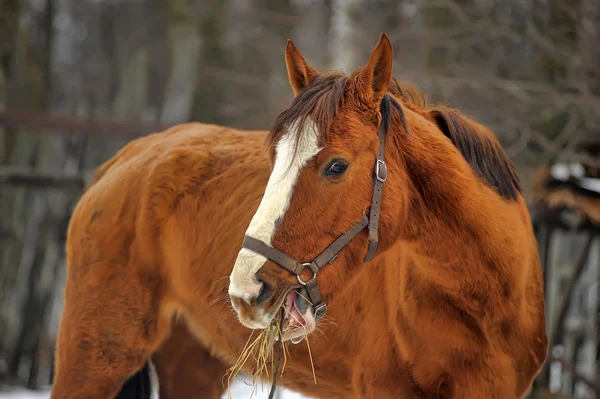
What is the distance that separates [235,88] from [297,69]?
680 centimetres

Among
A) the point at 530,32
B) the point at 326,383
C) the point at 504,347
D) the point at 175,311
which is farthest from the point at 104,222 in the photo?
the point at 530,32

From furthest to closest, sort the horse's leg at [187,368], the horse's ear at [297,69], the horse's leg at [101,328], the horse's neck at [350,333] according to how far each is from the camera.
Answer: the horse's leg at [187,368]
the horse's leg at [101,328]
the horse's neck at [350,333]
the horse's ear at [297,69]

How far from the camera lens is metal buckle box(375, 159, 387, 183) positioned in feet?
7.62

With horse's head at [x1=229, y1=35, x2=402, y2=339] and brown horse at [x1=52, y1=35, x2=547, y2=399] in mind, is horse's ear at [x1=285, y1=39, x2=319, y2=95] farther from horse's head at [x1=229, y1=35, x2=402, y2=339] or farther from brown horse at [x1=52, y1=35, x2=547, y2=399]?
horse's head at [x1=229, y1=35, x2=402, y2=339]

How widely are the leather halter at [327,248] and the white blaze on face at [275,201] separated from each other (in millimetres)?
27

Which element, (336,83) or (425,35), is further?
(425,35)

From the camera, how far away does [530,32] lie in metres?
6.29

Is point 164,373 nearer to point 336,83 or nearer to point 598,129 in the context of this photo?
point 336,83

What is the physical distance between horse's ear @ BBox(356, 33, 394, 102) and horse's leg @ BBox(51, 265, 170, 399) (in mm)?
1653

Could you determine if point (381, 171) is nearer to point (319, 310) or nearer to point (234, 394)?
point (319, 310)

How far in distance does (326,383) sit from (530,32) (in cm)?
467

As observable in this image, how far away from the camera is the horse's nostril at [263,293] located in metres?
2.10

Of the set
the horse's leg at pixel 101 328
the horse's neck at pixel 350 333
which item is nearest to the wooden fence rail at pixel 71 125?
the horse's leg at pixel 101 328

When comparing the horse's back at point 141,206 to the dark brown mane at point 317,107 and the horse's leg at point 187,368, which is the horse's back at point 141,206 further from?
the dark brown mane at point 317,107
